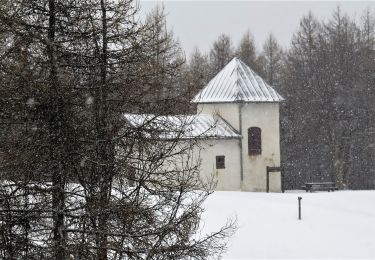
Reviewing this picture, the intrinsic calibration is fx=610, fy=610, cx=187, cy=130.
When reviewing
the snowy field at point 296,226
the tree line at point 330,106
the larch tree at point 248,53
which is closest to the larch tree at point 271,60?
the larch tree at point 248,53

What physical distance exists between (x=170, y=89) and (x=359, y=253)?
9882 millimetres

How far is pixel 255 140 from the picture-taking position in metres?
29.8

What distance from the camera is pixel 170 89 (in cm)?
883

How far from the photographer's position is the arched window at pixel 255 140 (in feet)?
97.1

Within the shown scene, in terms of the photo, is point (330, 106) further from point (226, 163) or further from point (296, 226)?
point (296, 226)

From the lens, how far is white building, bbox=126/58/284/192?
2867 centimetres

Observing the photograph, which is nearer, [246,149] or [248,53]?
[246,149]

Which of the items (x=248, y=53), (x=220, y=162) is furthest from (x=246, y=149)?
(x=248, y=53)

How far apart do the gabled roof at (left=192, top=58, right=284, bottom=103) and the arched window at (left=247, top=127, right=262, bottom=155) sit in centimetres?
148

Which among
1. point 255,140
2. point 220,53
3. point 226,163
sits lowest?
point 226,163

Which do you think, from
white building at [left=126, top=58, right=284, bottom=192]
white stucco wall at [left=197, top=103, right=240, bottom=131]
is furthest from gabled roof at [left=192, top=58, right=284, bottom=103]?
Answer: white stucco wall at [left=197, top=103, right=240, bottom=131]

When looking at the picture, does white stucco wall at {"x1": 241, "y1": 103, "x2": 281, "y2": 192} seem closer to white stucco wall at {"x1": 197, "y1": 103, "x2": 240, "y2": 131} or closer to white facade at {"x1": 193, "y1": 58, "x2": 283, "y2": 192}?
white facade at {"x1": 193, "y1": 58, "x2": 283, "y2": 192}

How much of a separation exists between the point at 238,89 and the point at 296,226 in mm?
11841

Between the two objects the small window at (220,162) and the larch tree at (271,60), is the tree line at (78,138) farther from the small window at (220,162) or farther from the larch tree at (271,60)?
the larch tree at (271,60)
